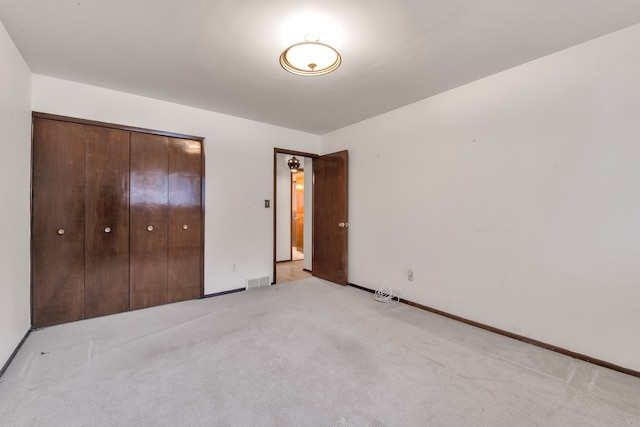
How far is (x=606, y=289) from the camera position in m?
2.07

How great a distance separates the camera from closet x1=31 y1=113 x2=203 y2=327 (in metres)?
Result: 2.69

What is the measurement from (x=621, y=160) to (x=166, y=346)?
3.84 metres

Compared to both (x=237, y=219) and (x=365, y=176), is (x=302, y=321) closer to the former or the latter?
(x=237, y=219)

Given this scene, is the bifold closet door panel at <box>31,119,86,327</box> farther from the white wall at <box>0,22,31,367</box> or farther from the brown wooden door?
the brown wooden door

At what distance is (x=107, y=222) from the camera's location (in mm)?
2988

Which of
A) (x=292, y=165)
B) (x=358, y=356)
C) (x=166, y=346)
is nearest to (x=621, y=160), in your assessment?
(x=358, y=356)

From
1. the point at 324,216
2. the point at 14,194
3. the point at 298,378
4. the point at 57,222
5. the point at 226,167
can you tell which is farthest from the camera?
the point at 324,216

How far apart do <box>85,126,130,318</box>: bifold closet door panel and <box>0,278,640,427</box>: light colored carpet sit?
291 mm

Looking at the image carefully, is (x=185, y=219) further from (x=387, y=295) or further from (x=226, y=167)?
(x=387, y=295)

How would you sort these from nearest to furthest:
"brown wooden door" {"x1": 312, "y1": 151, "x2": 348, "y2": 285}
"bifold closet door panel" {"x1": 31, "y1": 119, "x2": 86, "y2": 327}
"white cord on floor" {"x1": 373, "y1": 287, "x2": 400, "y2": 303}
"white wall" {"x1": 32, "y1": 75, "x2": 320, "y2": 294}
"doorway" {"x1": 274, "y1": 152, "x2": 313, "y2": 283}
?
"bifold closet door panel" {"x1": 31, "y1": 119, "x2": 86, "y2": 327} < "white wall" {"x1": 32, "y1": 75, "x2": 320, "y2": 294} < "white cord on floor" {"x1": 373, "y1": 287, "x2": 400, "y2": 303} < "brown wooden door" {"x1": 312, "y1": 151, "x2": 348, "y2": 285} < "doorway" {"x1": 274, "y1": 152, "x2": 313, "y2": 283}

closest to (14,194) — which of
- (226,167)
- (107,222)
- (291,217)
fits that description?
(107,222)

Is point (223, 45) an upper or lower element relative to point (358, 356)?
upper

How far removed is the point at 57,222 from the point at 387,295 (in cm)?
377

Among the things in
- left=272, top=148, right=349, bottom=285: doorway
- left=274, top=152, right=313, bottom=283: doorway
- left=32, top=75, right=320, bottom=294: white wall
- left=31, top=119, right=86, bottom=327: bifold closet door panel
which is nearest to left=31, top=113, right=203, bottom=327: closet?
left=31, top=119, right=86, bottom=327: bifold closet door panel
